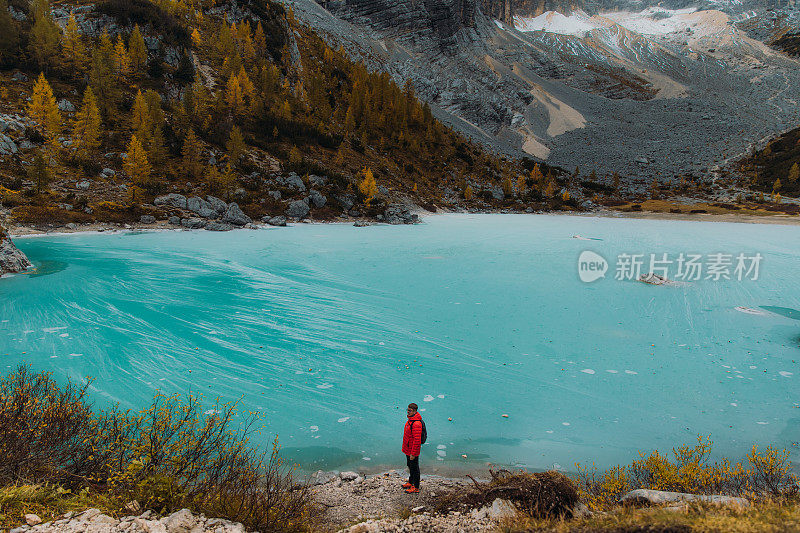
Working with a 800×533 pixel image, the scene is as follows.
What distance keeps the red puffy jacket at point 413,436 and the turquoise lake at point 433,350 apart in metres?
1.26

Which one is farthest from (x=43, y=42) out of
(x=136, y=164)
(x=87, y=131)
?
(x=136, y=164)

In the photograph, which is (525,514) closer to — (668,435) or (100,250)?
(668,435)

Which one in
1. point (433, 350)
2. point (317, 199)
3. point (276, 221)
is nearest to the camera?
point (433, 350)

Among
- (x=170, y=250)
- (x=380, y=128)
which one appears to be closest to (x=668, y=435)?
(x=170, y=250)

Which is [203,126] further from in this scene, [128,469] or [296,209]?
[128,469]

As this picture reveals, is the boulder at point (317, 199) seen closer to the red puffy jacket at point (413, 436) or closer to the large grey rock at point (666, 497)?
the red puffy jacket at point (413, 436)

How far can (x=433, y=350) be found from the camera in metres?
12.5

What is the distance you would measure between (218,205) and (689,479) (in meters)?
48.5

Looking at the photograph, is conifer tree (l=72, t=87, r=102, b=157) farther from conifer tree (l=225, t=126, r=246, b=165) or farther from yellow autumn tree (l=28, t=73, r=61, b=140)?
conifer tree (l=225, t=126, r=246, b=165)

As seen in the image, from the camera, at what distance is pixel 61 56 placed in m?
56.2

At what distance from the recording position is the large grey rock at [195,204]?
43.6m

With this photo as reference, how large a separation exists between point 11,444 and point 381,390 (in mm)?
7014

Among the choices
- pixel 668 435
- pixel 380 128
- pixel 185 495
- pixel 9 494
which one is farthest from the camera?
pixel 380 128

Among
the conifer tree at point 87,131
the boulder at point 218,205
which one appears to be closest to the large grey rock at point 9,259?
the boulder at point 218,205
